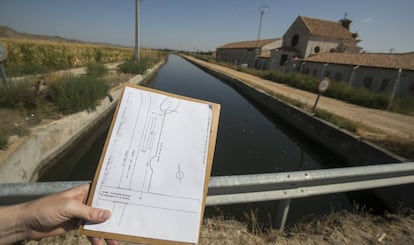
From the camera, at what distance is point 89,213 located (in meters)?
0.83

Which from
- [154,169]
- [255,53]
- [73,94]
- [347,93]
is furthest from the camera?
[255,53]

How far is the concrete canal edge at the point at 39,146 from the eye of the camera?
3678mm

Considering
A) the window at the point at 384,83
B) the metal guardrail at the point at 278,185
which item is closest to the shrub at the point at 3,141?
the metal guardrail at the point at 278,185

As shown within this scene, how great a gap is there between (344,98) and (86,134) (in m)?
14.9

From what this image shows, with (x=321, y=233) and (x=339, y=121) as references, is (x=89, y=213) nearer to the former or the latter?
(x=321, y=233)

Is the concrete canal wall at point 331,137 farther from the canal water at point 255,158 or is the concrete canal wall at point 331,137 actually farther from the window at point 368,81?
the window at point 368,81

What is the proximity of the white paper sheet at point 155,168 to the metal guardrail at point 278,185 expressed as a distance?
550 mm

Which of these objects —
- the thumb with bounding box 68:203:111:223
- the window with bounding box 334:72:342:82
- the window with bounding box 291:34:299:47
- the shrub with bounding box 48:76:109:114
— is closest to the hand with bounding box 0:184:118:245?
the thumb with bounding box 68:203:111:223

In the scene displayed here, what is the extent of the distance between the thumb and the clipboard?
0.02 m

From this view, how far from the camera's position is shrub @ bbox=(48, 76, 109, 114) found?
628cm

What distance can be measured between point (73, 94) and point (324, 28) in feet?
127

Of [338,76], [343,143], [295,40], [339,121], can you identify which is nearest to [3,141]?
[343,143]

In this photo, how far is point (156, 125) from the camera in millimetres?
1081

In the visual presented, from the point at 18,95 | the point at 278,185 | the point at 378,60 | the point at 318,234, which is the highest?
the point at 378,60
